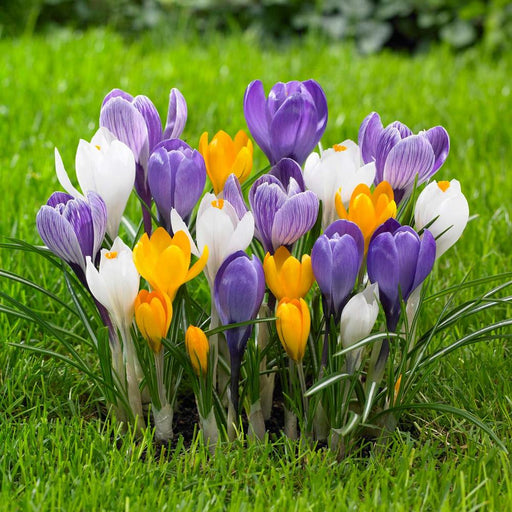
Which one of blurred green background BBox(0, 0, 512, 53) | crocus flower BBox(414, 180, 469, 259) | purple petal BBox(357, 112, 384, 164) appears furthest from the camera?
blurred green background BBox(0, 0, 512, 53)

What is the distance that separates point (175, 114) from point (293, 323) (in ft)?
1.74

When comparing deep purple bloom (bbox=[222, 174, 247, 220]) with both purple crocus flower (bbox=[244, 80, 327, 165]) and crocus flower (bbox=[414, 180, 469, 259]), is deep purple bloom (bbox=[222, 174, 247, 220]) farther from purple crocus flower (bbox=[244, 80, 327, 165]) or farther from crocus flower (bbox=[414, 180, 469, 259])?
crocus flower (bbox=[414, 180, 469, 259])

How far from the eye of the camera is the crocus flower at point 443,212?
1.53 meters

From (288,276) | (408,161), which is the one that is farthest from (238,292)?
(408,161)

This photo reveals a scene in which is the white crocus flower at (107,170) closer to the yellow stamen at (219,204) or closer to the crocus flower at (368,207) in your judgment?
the yellow stamen at (219,204)

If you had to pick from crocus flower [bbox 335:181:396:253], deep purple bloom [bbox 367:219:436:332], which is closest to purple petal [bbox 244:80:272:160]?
crocus flower [bbox 335:181:396:253]

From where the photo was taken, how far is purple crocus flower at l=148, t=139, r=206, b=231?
4.90ft

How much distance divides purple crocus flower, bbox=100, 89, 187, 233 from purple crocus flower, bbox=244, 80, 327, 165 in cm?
16

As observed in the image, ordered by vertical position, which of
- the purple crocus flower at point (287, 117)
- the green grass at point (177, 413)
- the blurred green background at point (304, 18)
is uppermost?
the blurred green background at point (304, 18)

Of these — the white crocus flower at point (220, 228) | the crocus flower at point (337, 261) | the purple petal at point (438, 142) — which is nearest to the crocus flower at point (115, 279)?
the white crocus flower at point (220, 228)

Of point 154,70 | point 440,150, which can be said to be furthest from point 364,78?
point 440,150

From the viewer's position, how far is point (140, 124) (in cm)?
158

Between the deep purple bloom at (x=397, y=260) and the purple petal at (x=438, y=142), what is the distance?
24cm

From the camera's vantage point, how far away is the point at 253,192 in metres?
1.51
